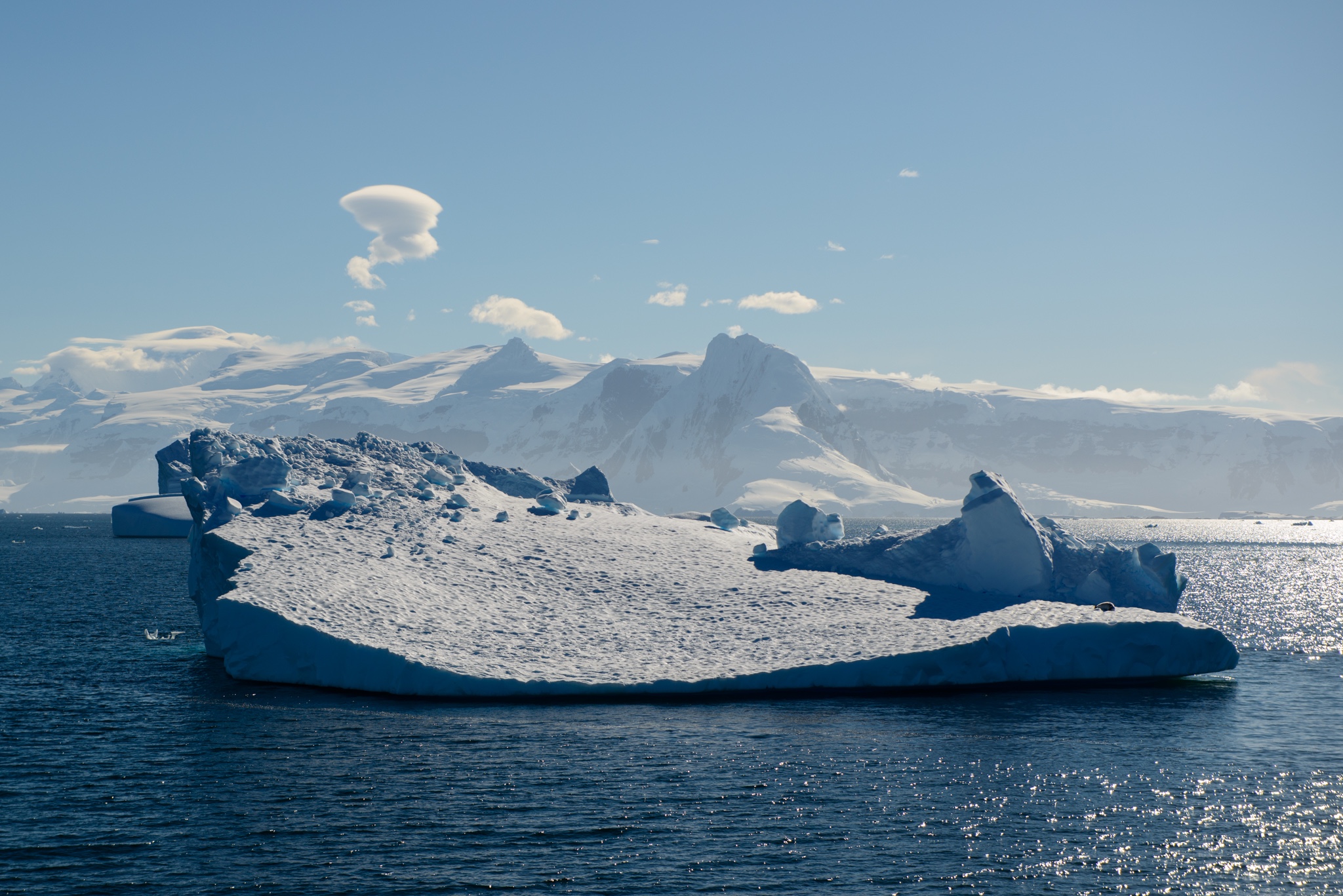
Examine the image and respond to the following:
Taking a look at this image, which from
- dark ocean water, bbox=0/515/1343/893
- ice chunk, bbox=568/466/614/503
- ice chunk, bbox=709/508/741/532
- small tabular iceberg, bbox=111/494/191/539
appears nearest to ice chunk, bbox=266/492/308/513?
dark ocean water, bbox=0/515/1343/893

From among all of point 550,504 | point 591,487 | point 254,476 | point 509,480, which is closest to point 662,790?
point 254,476

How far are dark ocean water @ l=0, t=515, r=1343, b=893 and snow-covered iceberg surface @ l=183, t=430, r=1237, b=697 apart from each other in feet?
3.12

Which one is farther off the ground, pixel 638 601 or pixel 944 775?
pixel 638 601

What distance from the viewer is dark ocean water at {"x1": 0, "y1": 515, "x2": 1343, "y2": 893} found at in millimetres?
16812

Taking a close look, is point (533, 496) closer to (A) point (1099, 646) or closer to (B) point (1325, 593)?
(A) point (1099, 646)

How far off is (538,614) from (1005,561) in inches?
739

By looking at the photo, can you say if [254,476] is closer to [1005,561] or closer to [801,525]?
[801,525]

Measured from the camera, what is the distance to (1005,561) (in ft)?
127

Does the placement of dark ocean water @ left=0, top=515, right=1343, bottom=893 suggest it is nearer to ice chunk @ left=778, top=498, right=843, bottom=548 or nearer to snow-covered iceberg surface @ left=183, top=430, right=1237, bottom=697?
snow-covered iceberg surface @ left=183, top=430, right=1237, bottom=697

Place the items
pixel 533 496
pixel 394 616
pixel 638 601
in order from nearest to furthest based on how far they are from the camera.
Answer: pixel 394 616, pixel 638 601, pixel 533 496

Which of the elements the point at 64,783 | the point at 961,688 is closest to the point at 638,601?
the point at 961,688

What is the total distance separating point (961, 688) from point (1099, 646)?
5.24m

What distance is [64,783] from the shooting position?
2125cm

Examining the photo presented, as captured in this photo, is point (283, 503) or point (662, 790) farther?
point (283, 503)
